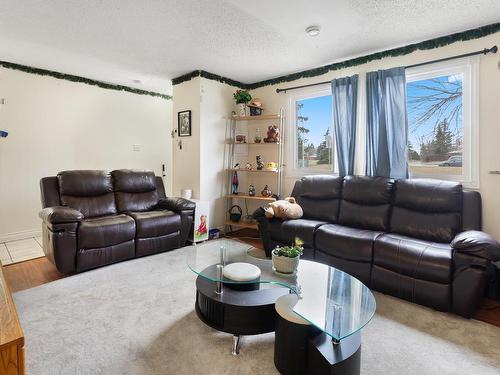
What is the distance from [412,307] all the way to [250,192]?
269 centimetres

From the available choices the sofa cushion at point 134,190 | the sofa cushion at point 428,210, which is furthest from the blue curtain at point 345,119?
the sofa cushion at point 134,190

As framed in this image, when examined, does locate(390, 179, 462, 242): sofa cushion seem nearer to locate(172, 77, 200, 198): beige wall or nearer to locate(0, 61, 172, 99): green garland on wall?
locate(172, 77, 200, 198): beige wall

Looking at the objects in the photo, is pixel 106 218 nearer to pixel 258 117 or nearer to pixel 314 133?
pixel 258 117

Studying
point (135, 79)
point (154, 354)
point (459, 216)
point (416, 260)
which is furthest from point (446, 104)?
point (135, 79)

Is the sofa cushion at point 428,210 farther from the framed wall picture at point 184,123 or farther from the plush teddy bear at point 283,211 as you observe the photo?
the framed wall picture at point 184,123

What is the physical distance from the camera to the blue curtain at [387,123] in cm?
318

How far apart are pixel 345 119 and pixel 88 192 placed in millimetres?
3319

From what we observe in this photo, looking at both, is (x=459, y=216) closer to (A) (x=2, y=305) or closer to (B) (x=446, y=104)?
(B) (x=446, y=104)

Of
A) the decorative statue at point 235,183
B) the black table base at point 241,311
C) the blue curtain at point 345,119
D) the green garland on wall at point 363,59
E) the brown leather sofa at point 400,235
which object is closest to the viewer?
the black table base at point 241,311

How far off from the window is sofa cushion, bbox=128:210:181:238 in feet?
6.19

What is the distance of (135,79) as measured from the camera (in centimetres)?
464

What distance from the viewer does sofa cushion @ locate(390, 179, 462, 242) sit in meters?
2.68

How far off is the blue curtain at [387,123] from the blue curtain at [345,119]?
0.19 metres

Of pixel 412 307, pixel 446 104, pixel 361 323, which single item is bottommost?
pixel 412 307
